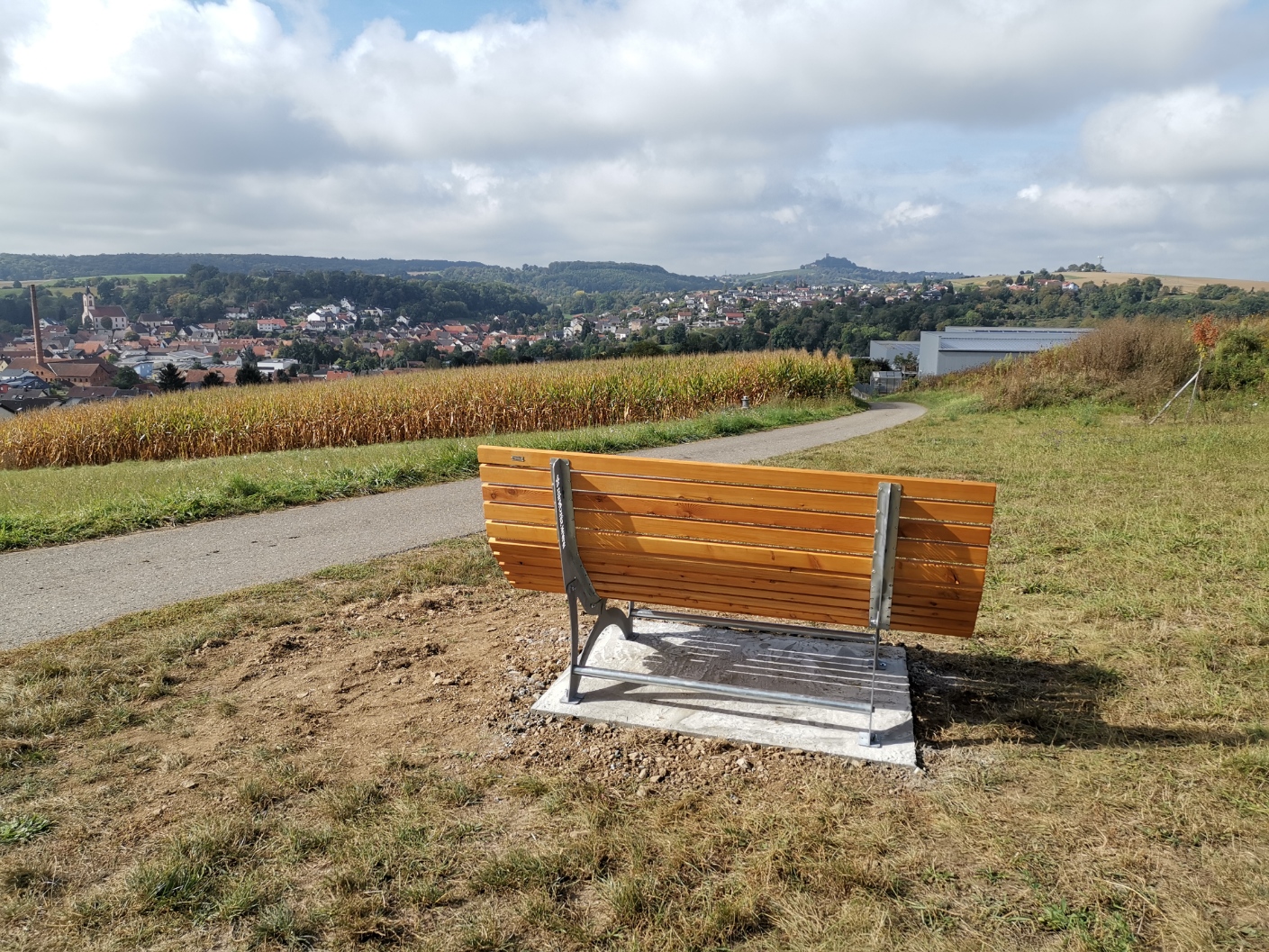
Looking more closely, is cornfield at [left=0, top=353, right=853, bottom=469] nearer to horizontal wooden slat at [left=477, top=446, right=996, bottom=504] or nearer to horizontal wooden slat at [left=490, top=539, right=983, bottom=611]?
horizontal wooden slat at [left=490, top=539, right=983, bottom=611]

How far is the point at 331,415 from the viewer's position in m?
17.7

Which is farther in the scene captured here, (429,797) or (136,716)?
(136,716)

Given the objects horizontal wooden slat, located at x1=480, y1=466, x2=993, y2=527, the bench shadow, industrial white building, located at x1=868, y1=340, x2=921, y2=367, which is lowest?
industrial white building, located at x1=868, y1=340, x2=921, y2=367

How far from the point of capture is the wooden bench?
9.73 ft

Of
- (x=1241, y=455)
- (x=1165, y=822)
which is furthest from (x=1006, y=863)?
(x=1241, y=455)

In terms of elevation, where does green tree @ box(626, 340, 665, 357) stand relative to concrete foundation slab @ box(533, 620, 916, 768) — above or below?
below

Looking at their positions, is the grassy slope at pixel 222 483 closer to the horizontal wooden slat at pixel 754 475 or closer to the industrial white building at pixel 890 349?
the horizontal wooden slat at pixel 754 475

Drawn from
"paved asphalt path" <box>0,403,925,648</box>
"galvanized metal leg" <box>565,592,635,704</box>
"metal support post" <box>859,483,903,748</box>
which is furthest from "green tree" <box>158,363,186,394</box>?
"metal support post" <box>859,483,903,748</box>

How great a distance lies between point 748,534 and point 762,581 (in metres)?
0.22

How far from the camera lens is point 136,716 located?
11.8 ft

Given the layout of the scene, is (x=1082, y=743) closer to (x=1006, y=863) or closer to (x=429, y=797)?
(x=1006, y=863)

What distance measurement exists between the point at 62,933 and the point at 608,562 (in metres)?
2.03

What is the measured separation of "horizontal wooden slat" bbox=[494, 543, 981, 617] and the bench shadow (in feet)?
2.25

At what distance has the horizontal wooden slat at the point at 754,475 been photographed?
114 inches
